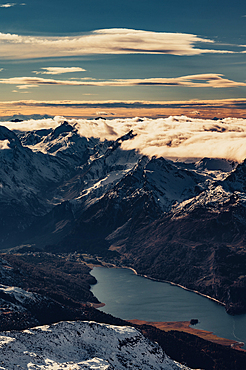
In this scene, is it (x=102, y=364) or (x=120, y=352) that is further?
(x=120, y=352)

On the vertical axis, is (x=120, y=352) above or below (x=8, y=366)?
below

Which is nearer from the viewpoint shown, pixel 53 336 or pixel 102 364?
pixel 102 364

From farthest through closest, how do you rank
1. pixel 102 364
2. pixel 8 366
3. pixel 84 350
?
1. pixel 84 350
2. pixel 102 364
3. pixel 8 366

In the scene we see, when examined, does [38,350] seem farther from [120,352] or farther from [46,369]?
[120,352]

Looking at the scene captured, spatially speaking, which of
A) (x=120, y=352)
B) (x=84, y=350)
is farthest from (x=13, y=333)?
(x=120, y=352)

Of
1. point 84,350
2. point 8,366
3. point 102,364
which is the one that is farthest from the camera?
point 84,350

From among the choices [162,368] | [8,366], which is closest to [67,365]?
[8,366]

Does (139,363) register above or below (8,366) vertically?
below

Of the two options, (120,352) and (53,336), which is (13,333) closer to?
(53,336)
